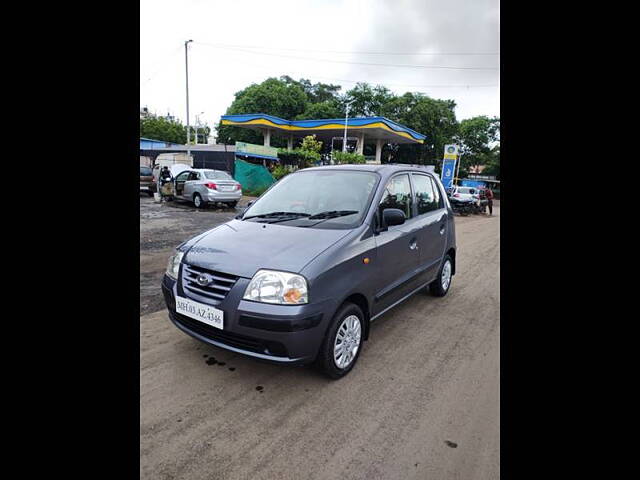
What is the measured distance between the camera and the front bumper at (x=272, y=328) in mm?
2500

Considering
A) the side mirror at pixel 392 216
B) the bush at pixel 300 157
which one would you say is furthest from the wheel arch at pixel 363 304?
the bush at pixel 300 157

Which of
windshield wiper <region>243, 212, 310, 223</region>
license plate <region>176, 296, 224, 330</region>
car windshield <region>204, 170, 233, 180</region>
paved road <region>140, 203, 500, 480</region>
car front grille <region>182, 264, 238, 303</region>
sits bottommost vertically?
paved road <region>140, 203, 500, 480</region>

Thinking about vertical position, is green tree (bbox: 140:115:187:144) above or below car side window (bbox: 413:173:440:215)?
above

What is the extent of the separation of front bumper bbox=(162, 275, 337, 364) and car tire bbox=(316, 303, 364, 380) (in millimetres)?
95

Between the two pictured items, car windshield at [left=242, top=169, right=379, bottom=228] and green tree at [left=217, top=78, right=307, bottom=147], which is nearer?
car windshield at [left=242, top=169, right=379, bottom=228]

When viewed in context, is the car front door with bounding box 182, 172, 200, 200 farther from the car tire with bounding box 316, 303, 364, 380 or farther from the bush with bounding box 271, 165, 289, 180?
the car tire with bounding box 316, 303, 364, 380

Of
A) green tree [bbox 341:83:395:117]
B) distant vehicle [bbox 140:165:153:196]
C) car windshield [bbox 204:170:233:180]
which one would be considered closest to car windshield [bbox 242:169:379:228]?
car windshield [bbox 204:170:233:180]

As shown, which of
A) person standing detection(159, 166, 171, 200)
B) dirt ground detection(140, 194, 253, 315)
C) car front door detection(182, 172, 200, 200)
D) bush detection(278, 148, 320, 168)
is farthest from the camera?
bush detection(278, 148, 320, 168)

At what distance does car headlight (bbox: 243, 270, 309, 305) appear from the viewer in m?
2.53

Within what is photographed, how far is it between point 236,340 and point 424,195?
9.12 feet

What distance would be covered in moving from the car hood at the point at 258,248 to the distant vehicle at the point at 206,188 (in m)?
10.6

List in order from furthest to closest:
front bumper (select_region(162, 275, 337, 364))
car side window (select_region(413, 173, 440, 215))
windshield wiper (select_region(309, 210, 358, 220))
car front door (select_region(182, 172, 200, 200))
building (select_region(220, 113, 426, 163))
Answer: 1. building (select_region(220, 113, 426, 163))
2. car front door (select_region(182, 172, 200, 200))
3. car side window (select_region(413, 173, 440, 215))
4. windshield wiper (select_region(309, 210, 358, 220))
5. front bumper (select_region(162, 275, 337, 364))
